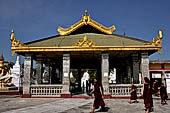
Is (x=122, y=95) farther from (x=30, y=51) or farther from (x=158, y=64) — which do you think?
(x=30, y=51)

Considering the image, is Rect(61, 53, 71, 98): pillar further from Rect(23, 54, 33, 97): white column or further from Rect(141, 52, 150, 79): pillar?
Rect(141, 52, 150, 79): pillar

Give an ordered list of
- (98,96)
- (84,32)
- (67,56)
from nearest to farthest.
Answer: (98,96) < (67,56) < (84,32)

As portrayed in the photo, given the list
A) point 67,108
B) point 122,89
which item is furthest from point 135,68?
point 67,108

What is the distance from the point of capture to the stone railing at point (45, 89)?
1335cm

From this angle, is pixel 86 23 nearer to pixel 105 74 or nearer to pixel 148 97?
pixel 105 74

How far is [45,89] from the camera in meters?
13.5

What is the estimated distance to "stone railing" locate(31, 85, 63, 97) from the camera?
526 inches

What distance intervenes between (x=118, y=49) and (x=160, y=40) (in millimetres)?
3278

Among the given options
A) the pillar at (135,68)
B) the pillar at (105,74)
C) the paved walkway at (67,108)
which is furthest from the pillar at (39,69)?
the pillar at (135,68)

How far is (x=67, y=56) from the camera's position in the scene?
13.4 meters

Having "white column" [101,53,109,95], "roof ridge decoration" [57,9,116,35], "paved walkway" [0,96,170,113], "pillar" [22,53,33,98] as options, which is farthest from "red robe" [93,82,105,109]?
"roof ridge decoration" [57,9,116,35]

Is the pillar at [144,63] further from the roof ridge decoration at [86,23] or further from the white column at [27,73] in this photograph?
the white column at [27,73]

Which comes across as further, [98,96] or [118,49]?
[118,49]

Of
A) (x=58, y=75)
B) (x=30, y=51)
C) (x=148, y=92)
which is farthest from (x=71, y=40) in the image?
(x=58, y=75)
